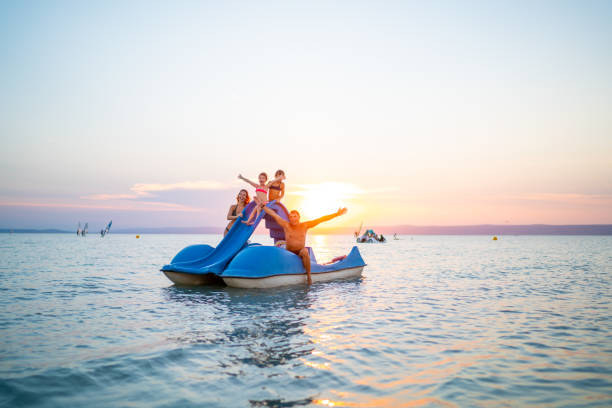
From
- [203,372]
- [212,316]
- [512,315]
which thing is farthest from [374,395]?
[512,315]

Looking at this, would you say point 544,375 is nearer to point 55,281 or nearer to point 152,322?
point 152,322

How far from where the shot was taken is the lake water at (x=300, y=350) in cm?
394

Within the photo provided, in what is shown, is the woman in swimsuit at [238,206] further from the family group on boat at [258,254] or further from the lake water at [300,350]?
the lake water at [300,350]

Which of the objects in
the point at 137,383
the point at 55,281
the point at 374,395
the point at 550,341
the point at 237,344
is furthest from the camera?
the point at 55,281

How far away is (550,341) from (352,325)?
3.22 meters

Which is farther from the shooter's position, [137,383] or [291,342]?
[291,342]

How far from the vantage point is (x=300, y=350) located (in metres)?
5.44

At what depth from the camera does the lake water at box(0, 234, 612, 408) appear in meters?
3.94

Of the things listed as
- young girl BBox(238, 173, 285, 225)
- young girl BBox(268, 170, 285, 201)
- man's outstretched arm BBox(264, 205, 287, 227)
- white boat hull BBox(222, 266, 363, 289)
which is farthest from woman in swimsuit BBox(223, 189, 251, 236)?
white boat hull BBox(222, 266, 363, 289)

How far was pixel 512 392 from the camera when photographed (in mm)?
4094

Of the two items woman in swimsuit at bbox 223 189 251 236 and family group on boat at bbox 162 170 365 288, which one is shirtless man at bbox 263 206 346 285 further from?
Answer: woman in swimsuit at bbox 223 189 251 236

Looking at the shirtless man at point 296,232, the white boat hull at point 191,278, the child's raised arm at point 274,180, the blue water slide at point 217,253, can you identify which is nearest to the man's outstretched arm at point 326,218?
the shirtless man at point 296,232

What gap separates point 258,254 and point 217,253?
198 cm

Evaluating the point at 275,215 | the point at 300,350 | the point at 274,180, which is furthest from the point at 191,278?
the point at 300,350
